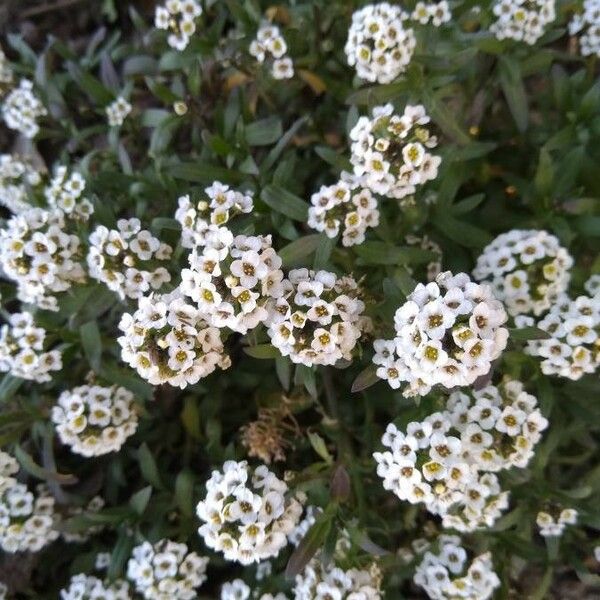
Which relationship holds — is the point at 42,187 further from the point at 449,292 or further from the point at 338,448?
the point at 449,292

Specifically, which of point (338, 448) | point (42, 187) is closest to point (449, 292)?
point (338, 448)

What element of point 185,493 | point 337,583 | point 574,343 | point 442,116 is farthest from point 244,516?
point 442,116

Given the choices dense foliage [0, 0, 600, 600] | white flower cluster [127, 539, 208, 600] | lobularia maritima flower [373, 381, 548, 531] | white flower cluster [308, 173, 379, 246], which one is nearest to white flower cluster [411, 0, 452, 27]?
dense foliage [0, 0, 600, 600]

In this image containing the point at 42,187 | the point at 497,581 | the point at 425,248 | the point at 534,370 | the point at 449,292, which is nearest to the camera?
the point at 449,292

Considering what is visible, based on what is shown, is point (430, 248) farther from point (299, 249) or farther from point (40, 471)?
point (40, 471)

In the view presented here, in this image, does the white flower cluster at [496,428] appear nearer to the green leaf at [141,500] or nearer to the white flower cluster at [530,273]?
the white flower cluster at [530,273]

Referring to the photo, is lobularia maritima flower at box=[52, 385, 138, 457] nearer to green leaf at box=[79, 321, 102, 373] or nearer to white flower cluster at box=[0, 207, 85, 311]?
green leaf at box=[79, 321, 102, 373]

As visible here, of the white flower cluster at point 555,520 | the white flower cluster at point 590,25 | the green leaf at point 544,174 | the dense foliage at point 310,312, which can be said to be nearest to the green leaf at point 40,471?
the dense foliage at point 310,312
